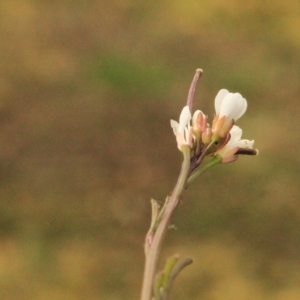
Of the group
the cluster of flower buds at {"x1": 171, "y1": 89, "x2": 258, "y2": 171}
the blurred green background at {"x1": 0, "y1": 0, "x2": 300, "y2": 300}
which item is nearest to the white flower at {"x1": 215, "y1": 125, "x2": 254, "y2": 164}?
the cluster of flower buds at {"x1": 171, "y1": 89, "x2": 258, "y2": 171}

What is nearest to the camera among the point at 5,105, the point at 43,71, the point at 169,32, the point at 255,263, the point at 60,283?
the point at 60,283

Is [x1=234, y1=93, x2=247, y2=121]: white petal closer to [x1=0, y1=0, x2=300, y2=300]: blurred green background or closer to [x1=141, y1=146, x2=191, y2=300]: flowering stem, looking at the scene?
[x1=141, y1=146, x2=191, y2=300]: flowering stem

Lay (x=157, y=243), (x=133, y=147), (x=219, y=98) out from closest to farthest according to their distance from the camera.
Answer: (x=157, y=243)
(x=219, y=98)
(x=133, y=147)

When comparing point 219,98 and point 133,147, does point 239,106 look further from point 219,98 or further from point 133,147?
point 133,147

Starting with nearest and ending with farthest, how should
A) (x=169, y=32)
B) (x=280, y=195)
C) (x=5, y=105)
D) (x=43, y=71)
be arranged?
(x=280, y=195) < (x=5, y=105) < (x=43, y=71) < (x=169, y=32)

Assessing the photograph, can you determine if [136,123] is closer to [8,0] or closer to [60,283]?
[60,283]

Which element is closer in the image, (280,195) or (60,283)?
(60,283)

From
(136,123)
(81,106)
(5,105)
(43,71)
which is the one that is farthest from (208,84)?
(5,105)

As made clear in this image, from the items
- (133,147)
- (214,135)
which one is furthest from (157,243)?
(133,147)
